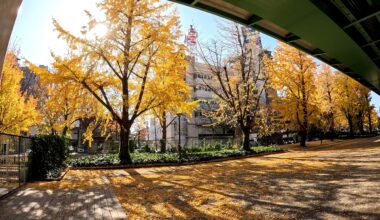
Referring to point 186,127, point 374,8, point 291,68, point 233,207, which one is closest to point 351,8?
point 374,8

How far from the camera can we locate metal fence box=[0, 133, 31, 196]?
26.7 feet

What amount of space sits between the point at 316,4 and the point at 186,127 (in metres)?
48.7

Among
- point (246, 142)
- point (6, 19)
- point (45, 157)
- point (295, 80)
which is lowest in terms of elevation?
point (246, 142)

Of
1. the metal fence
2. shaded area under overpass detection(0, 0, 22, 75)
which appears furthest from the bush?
shaded area under overpass detection(0, 0, 22, 75)

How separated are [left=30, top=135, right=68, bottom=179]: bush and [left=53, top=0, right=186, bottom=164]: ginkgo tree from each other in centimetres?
414

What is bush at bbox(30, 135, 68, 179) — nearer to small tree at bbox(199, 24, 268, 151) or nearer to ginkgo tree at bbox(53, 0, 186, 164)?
ginkgo tree at bbox(53, 0, 186, 164)

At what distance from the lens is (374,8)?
599 centimetres

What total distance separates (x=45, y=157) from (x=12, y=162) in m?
3.25

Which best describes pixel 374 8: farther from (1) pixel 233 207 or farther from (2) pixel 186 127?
(2) pixel 186 127

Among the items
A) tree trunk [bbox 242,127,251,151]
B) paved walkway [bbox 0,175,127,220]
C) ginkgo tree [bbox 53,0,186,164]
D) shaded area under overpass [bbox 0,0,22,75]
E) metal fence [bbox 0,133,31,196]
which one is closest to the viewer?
shaded area under overpass [bbox 0,0,22,75]

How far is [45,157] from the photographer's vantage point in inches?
476

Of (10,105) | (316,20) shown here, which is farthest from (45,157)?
(316,20)

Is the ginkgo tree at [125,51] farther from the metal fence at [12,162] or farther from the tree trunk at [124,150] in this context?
the metal fence at [12,162]

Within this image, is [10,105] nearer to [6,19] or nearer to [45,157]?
[45,157]
